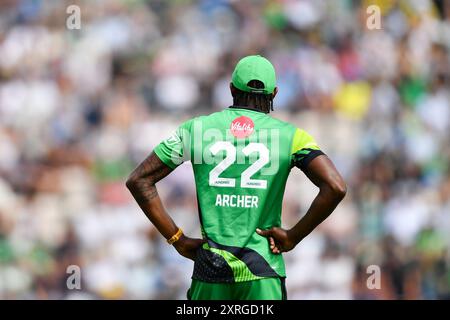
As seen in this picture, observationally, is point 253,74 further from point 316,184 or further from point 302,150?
point 316,184

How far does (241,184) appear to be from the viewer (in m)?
5.01

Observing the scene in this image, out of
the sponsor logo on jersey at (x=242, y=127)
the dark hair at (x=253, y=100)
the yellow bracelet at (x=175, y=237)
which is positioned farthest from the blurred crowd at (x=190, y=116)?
the sponsor logo on jersey at (x=242, y=127)

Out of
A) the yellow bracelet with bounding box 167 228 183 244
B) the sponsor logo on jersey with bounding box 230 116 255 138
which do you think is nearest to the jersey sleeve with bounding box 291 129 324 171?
the sponsor logo on jersey with bounding box 230 116 255 138

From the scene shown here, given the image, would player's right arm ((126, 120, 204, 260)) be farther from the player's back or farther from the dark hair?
the dark hair

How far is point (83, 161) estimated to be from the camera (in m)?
10.4

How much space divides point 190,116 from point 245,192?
5.69 m

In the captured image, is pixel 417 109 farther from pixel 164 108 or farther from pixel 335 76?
pixel 164 108

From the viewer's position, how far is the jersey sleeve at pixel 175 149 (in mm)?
5121

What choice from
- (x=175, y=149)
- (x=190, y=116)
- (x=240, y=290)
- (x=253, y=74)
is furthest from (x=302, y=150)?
(x=190, y=116)

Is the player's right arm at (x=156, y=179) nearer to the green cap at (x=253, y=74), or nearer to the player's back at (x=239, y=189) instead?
the player's back at (x=239, y=189)

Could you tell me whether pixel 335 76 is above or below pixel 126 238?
above

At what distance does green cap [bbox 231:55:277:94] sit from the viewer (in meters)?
5.16

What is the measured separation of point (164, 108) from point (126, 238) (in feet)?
4.95
